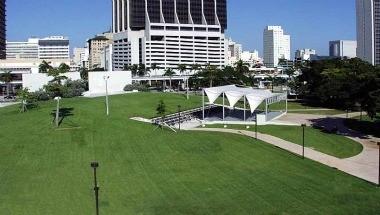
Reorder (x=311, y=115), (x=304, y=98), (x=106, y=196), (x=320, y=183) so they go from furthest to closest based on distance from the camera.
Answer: (x=304, y=98), (x=311, y=115), (x=320, y=183), (x=106, y=196)

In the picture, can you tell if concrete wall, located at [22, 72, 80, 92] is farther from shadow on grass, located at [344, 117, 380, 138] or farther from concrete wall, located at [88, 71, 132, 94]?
shadow on grass, located at [344, 117, 380, 138]

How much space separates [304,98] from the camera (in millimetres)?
121688

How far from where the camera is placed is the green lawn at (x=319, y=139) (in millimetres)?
49938

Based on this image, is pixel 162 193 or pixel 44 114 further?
pixel 44 114

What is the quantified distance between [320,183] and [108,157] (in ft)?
56.5

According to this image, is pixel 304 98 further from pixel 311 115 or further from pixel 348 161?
pixel 348 161

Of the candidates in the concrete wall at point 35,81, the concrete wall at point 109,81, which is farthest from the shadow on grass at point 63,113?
the concrete wall at point 35,81

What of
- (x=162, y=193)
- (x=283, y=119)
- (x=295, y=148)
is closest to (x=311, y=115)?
(x=283, y=119)

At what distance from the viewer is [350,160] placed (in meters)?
45.3

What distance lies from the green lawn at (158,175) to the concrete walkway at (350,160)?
158 cm

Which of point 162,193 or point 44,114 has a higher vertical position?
point 44,114

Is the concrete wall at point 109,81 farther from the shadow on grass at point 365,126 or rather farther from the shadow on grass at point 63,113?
the shadow on grass at point 365,126

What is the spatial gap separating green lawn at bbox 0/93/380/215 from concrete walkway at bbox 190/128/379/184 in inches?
62.4

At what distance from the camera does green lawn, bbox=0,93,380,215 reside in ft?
99.6
